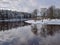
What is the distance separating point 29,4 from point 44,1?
1.15 meters

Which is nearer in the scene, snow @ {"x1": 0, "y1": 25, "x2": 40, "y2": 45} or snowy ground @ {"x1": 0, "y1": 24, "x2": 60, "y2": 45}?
snowy ground @ {"x1": 0, "y1": 24, "x2": 60, "y2": 45}

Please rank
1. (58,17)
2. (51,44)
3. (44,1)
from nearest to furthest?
Result: (51,44) → (44,1) → (58,17)

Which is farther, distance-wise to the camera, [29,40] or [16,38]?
[16,38]

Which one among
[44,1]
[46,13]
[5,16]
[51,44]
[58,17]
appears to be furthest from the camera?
[5,16]

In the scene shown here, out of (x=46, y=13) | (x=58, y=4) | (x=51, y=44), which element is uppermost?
(x=58, y=4)

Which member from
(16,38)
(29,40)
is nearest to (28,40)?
(29,40)

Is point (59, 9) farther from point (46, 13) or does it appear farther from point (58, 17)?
point (46, 13)

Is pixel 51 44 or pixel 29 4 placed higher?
pixel 29 4

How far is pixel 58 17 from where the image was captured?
31.0ft

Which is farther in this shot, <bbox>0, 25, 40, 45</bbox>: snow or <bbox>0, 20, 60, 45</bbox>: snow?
<bbox>0, 25, 40, 45</bbox>: snow

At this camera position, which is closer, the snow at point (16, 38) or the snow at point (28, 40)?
the snow at point (28, 40)

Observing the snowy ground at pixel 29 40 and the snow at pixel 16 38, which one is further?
the snow at pixel 16 38

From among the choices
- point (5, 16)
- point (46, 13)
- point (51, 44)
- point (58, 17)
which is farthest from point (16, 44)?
point (5, 16)

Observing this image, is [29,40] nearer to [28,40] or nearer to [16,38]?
[28,40]
